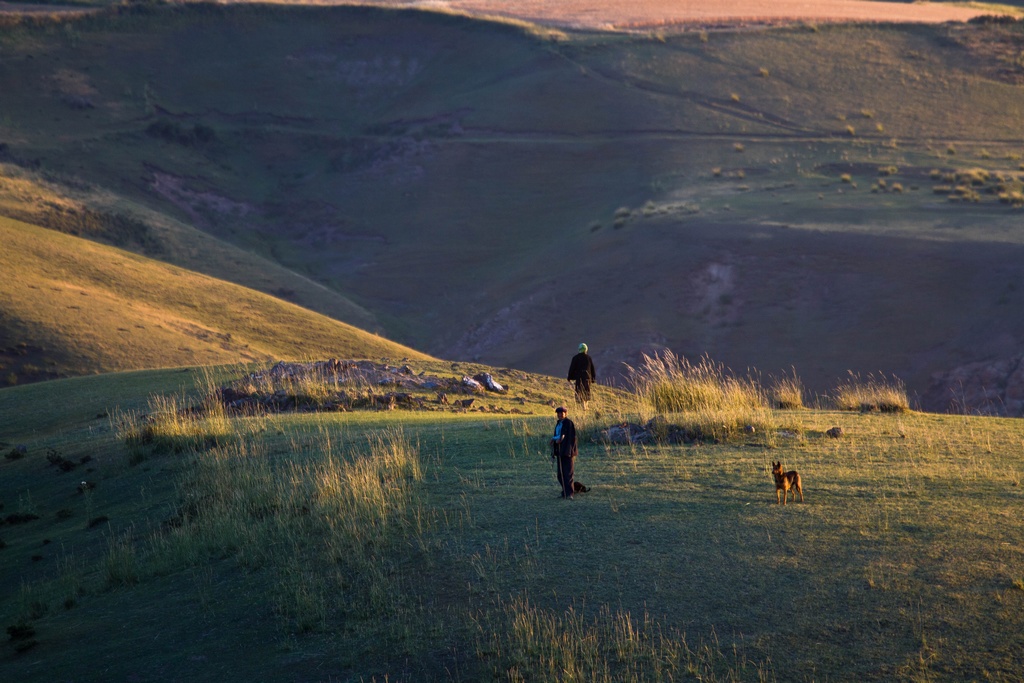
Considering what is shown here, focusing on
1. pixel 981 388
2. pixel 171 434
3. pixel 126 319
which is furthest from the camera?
pixel 126 319

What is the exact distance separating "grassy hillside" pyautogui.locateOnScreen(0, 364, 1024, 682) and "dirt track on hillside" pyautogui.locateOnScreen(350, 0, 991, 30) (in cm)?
7732

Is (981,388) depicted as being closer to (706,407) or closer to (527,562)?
(706,407)

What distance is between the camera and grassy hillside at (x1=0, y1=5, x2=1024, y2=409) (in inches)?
1384

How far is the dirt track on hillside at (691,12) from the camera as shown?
85.7 metres

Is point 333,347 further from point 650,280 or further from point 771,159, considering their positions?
point 771,159

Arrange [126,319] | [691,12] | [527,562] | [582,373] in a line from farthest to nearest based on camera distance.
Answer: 1. [691,12]
2. [126,319]
3. [582,373]
4. [527,562]

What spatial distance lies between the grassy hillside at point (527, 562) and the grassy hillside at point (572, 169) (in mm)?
20563

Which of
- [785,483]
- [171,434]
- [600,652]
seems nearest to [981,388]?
[785,483]

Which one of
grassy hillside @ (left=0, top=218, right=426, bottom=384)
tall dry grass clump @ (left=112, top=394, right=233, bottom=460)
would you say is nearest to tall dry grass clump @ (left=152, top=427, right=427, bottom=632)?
tall dry grass clump @ (left=112, top=394, right=233, bottom=460)

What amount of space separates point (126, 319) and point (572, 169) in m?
33.4

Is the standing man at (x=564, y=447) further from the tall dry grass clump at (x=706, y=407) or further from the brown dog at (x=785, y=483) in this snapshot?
the tall dry grass clump at (x=706, y=407)

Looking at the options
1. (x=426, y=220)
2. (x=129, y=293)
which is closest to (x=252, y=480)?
(x=129, y=293)

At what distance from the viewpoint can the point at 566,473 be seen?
10.1m

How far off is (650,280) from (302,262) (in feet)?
75.8
